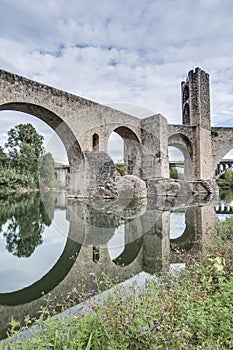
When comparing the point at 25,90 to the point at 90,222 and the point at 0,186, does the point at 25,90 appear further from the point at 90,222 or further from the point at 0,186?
the point at 0,186

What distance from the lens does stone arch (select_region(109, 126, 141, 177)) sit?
15.8m

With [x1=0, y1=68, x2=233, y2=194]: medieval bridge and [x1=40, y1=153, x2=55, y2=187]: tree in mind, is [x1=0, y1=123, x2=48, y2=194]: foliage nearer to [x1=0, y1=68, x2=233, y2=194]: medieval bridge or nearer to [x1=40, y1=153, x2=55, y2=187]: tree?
[x1=40, y1=153, x2=55, y2=187]: tree

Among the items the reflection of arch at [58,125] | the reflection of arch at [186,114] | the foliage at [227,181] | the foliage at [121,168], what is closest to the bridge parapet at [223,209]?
the reflection of arch at [58,125]

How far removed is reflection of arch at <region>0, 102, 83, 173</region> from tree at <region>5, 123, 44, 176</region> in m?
10.8

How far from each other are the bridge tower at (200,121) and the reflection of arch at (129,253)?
1427 cm

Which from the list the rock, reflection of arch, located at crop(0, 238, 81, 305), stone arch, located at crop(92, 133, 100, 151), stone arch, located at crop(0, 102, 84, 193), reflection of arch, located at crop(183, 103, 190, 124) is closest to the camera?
reflection of arch, located at crop(0, 238, 81, 305)

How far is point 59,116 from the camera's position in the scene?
33.9 ft

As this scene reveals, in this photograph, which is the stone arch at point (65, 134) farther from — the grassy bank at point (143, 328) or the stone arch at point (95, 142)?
the grassy bank at point (143, 328)

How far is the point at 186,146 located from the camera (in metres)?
18.4

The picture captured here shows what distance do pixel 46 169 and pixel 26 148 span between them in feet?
8.72

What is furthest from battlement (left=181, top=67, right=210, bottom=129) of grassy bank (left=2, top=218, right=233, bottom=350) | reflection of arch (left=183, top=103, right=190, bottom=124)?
grassy bank (left=2, top=218, right=233, bottom=350)

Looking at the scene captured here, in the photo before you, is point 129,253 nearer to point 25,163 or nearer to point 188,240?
point 188,240

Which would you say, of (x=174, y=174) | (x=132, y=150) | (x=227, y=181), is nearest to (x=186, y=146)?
(x=132, y=150)

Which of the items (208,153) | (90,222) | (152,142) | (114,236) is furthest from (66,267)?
(208,153)
